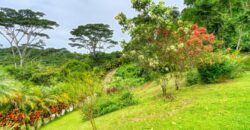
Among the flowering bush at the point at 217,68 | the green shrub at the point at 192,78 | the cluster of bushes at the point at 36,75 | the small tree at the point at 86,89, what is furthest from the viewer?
the cluster of bushes at the point at 36,75

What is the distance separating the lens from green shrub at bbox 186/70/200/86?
14.6m

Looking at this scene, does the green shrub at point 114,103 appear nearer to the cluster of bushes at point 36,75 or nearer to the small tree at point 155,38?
the small tree at point 155,38

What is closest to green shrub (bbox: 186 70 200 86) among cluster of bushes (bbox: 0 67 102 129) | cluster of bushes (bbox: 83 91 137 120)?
cluster of bushes (bbox: 83 91 137 120)

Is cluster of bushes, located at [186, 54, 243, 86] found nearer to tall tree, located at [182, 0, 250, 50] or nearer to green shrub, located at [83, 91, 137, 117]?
green shrub, located at [83, 91, 137, 117]

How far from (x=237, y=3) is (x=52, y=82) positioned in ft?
57.9

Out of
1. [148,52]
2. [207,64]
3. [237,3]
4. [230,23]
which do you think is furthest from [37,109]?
[237,3]

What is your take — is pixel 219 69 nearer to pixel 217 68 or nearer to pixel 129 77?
pixel 217 68

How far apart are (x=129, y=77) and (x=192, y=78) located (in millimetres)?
13049

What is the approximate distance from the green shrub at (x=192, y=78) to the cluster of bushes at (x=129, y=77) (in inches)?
290

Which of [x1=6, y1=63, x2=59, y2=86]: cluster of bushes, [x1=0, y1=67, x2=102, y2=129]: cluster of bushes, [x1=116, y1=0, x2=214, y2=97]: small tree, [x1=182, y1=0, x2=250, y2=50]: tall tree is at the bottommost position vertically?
[x1=0, y1=67, x2=102, y2=129]: cluster of bushes

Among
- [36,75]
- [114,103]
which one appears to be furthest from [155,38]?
[36,75]

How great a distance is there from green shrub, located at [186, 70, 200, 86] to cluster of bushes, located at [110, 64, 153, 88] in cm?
737

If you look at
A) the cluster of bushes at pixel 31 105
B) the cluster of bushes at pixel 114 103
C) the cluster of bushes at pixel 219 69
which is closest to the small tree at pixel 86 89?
the cluster of bushes at pixel 31 105

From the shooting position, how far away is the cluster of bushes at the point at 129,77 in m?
24.5
